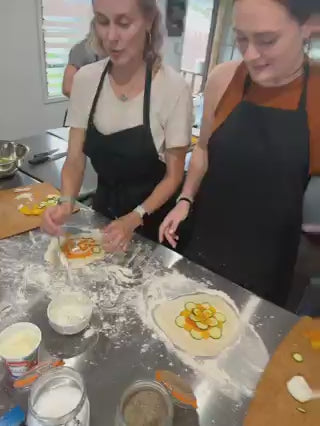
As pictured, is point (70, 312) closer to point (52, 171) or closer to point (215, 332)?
point (215, 332)

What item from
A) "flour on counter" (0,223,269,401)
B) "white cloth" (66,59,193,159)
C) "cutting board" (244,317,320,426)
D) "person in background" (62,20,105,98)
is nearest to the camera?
"cutting board" (244,317,320,426)

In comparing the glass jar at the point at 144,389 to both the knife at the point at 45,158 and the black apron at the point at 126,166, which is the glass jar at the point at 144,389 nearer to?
the black apron at the point at 126,166

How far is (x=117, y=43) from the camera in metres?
1.30

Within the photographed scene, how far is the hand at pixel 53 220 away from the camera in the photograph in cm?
137

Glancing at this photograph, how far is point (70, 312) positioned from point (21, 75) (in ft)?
10.9

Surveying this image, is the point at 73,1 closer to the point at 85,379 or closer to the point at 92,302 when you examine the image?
the point at 92,302

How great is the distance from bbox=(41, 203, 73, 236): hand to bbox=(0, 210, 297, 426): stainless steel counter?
0.06 m

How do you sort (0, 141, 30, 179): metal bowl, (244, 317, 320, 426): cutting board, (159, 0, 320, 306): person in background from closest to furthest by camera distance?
(244, 317, 320, 426): cutting board → (159, 0, 320, 306): person in background → (0, 141, 30, 179): metal bowl

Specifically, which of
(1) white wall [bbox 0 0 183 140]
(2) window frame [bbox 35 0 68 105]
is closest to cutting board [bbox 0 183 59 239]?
(1) white wall [bbox 0 0 183 140]

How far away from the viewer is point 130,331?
1.06 meters

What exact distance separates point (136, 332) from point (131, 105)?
0.85 m

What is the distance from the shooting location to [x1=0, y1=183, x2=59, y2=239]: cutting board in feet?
4.77

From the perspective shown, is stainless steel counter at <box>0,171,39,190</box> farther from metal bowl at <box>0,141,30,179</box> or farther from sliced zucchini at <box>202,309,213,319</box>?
sliced zucchini at <box>202,309,213,319</box>

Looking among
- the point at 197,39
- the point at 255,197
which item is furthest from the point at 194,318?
the point at 197,39
